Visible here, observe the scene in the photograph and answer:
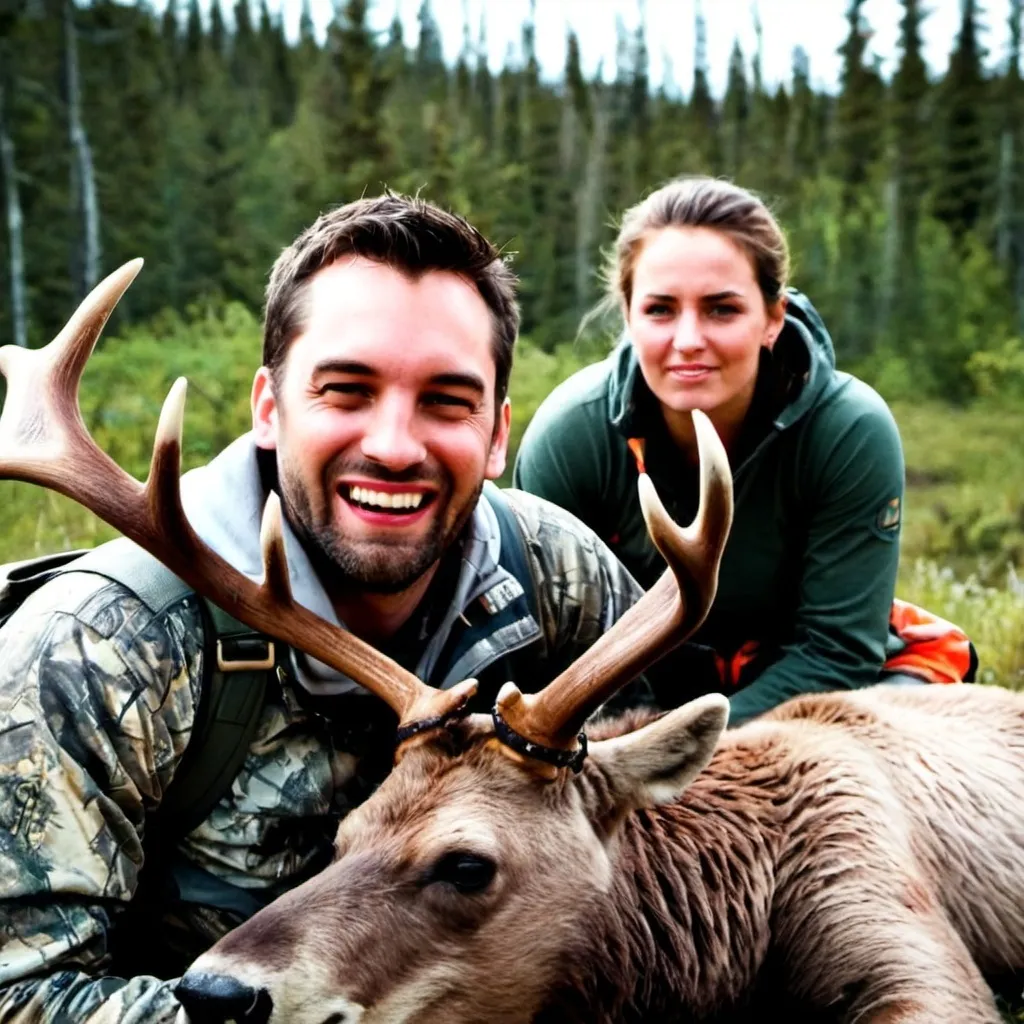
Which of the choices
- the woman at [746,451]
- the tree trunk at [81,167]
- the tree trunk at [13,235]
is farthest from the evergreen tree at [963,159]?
the woman at [746,451]

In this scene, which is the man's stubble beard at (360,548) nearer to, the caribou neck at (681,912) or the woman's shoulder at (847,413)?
the caribou neck at (681,912)

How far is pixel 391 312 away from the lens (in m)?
3.67

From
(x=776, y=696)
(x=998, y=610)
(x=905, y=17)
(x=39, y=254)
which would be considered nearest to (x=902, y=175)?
(x=905, y=17)

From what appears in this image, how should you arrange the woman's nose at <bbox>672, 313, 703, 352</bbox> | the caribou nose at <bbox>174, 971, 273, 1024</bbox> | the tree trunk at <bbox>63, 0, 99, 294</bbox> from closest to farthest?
1. the caribou nose at <bbox>174, 971, 273, 1024</bbox>
2. the woman's nose at <bbox>672, 313, 703, 352</bbox>
3. the tree trunk at <bbox>63, 0, 99, 294</bbox>

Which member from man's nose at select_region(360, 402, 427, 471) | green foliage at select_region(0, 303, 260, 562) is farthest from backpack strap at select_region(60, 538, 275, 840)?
green foliage at select_region(0, 303, 260, 562)

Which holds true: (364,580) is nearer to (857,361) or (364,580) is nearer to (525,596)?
(525,596)

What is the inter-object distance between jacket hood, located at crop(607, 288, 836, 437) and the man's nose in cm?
220

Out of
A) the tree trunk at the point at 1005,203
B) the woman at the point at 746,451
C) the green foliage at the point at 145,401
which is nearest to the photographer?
the woman at the point at 746,451

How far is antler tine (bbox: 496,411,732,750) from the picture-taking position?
3.31m

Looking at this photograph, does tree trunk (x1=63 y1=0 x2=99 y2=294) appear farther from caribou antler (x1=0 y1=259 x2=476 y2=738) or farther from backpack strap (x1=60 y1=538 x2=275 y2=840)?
backpack strap (x1=60 y1=538 x2=275 y2=840)

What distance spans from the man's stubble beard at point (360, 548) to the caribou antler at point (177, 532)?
202 mm

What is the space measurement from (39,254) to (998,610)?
24.0 m

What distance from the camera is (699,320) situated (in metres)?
5.41

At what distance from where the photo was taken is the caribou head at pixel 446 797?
3047 mm
